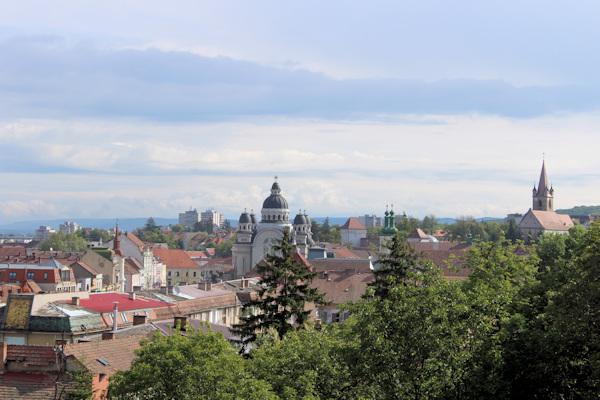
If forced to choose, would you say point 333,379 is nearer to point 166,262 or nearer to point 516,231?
point 166,262

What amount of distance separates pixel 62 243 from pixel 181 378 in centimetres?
15369

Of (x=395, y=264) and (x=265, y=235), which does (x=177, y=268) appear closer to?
(x=265, y=235)

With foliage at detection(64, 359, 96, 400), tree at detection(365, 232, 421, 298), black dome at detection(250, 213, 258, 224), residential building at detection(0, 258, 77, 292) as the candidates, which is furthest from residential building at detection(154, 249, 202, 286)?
foliage at detection(64, 359, 96, 400)

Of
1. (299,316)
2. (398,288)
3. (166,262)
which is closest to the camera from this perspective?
(398,288)

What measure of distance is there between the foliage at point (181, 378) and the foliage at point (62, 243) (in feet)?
487

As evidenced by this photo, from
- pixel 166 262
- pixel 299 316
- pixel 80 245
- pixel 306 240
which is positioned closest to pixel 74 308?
pixel 299 316

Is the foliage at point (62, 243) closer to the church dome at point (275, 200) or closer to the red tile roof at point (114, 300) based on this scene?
the church dome at point (275, 200)

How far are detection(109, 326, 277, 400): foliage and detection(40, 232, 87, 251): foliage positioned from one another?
149m

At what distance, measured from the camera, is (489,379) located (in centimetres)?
2366

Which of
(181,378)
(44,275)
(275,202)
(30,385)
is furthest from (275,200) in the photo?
(181,378)

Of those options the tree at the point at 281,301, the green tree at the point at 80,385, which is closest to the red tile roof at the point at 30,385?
the green tree at the point at 80,385

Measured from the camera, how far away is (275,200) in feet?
440

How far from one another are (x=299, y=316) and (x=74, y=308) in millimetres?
13995

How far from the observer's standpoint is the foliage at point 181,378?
21047 millimetres
